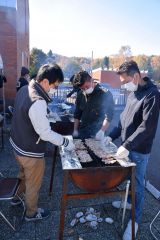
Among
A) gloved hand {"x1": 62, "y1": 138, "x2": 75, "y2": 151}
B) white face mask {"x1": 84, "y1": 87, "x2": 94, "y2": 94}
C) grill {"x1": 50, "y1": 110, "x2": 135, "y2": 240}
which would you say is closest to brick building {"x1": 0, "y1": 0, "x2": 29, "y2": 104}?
white face mask {"x1": 84, "y1": 87, "x2": 94, "y2": 94}

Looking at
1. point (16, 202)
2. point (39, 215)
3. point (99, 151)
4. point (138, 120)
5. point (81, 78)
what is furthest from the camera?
point (81, 78)

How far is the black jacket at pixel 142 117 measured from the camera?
2527mm

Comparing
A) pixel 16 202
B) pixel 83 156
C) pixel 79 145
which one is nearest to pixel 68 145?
pixel 83 156

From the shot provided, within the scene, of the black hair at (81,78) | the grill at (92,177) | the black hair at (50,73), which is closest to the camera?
the grill at (92,177)

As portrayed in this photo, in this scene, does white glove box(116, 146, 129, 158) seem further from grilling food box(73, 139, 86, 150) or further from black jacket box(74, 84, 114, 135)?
black jacket box(74, 84, 114, 135)

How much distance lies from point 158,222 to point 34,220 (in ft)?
5.88

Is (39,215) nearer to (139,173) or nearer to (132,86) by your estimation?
(139,173)

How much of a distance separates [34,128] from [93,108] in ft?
4.79

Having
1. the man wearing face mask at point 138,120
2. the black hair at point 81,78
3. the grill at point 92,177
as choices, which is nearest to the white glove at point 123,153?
the man wearing face mask at point 138,120

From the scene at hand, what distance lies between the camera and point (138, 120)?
2.73 metres

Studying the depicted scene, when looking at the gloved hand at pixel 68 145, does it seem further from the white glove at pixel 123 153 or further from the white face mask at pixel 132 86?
the white face mask at pixel 132 86

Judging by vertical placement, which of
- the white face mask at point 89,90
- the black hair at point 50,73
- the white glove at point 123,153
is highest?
the black hair at point 50,73

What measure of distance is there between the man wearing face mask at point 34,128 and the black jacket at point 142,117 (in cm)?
79

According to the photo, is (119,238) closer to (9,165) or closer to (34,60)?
(9,165)
